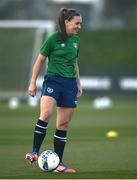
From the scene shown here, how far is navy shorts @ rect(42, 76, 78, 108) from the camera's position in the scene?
43.5ft

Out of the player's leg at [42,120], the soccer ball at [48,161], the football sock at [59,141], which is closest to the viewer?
the soccer ball at [48,161]

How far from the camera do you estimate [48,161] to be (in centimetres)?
1296

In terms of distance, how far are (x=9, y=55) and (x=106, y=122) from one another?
969 centimetres

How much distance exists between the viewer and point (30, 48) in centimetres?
3409

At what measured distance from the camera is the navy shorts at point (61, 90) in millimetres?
13258

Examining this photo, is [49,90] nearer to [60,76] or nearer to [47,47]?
[60,76]

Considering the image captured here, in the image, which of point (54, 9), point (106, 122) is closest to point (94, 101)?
point (106, 122)

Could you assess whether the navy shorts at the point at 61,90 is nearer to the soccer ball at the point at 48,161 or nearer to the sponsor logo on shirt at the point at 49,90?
the sponsor logo on shirt at the point at 49,90

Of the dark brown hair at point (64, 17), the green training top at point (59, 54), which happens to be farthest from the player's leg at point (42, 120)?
the dark brown hair at point (64, 17)

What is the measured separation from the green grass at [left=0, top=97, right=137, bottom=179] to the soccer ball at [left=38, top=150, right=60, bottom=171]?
131 millimetres

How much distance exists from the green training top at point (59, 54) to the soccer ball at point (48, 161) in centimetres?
116

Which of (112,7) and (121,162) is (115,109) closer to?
(121,162)

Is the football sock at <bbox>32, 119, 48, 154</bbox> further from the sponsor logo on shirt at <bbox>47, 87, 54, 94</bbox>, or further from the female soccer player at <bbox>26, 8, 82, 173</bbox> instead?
the sponsor logo on shirt at <bbox>47, 87, 54, 94</bbox>

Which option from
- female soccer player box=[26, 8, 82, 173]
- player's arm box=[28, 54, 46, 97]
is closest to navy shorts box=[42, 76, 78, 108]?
female soccer player box=[26, 8, 82, 173]
